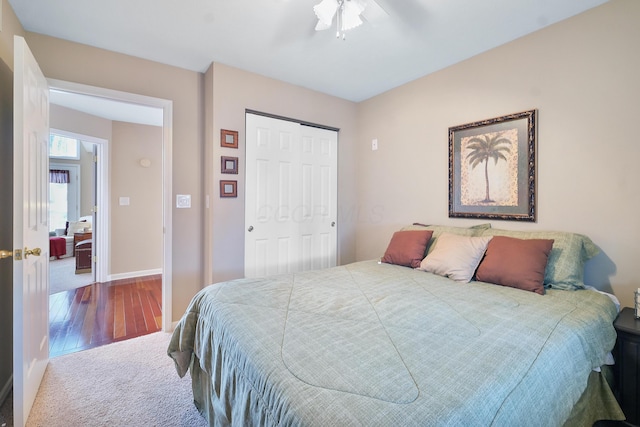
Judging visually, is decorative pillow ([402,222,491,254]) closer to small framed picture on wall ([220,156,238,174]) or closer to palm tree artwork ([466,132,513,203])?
palm tree artwork ([466,132,513,203])

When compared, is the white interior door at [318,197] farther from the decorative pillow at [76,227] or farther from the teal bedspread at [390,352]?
the decorative pillow at [76,227]

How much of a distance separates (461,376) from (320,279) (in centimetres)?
116

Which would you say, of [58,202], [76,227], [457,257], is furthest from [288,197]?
[58,202]

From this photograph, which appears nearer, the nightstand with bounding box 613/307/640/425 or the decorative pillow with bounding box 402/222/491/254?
the nightstand with bounding box 613/307/640/425

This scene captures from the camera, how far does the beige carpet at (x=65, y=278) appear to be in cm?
394

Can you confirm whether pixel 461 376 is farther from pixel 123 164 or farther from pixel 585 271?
pixel 123 164

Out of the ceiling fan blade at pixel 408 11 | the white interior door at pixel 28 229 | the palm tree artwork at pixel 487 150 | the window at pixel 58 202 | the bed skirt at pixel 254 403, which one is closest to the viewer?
the bed skirt at pixel 254 403

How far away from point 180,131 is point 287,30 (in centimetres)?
139

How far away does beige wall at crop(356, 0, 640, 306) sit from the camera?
177cm

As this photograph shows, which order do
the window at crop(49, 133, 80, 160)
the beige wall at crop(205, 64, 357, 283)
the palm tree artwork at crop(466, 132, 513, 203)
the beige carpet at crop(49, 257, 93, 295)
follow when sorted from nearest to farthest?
the palm tree artwork at crop(466, 132, 513, 203), the beige wall at crop(205, 64, 357, 283), the beige carpet at crop(49, 257, 93, 295), the window at crop(49, 133, 80, 160)

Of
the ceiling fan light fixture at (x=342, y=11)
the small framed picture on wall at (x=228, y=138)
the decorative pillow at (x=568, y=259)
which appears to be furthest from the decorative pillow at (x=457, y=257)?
the small framed picture on wall at (x=228, y=138)

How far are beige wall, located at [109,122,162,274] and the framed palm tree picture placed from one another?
4.53 m

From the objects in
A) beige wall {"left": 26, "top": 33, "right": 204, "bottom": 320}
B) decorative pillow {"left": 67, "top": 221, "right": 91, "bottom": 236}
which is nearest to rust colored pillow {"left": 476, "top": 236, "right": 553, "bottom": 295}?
beige wall {"left": 26, "top": 33, "right": 204, "bottom": 320}

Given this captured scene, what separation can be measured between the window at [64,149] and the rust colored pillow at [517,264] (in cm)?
892
